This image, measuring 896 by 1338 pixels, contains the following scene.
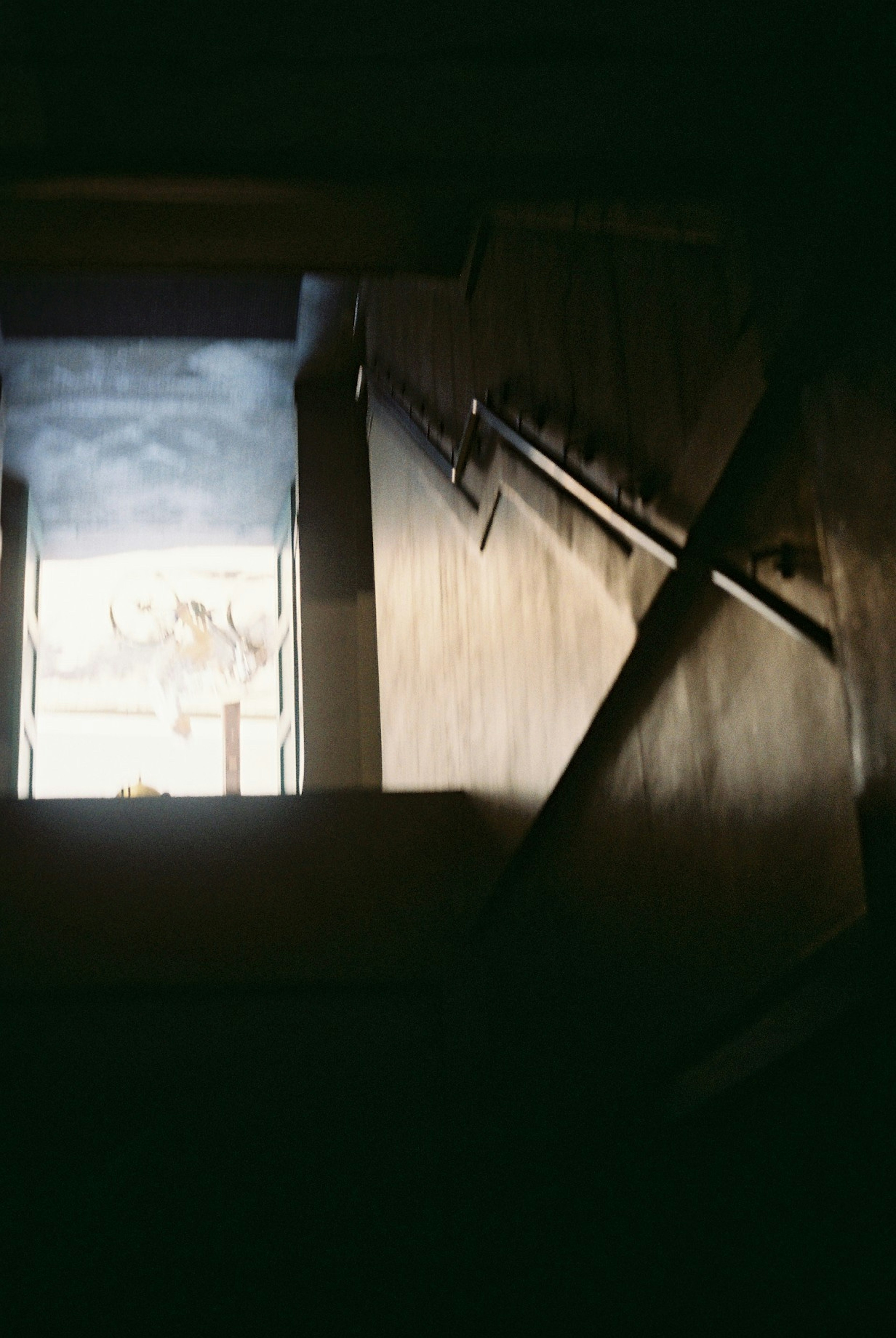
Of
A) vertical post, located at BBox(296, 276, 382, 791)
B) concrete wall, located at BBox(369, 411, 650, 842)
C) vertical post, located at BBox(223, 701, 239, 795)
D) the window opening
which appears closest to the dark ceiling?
concrete wall, located at BBox(369, 411, 650, 842)

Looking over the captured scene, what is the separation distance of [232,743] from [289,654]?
27.0 feet

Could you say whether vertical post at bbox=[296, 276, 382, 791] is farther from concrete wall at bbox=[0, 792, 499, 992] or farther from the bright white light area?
concrete wall at bbox=[0, 792, 499, 992]

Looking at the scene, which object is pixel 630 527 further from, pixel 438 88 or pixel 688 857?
pixel 438 88

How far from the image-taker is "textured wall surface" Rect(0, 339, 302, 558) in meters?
8.66

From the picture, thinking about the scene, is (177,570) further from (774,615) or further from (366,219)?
(774,615)

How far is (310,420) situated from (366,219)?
4.69m

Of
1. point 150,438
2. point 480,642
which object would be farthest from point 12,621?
point 480,642

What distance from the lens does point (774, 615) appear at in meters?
2.19

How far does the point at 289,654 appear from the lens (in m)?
9.59

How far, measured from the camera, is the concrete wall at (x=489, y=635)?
3.38 m

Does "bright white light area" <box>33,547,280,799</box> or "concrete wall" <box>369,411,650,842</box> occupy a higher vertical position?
"bright white light area" <box>33,547,280,799</box>

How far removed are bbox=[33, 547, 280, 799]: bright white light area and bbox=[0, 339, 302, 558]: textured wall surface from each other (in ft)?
2.08

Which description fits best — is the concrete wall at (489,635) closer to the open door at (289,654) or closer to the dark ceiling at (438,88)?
the dark ceiling at (438,88)

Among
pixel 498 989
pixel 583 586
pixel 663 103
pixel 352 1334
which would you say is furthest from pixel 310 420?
pixel 663 103
